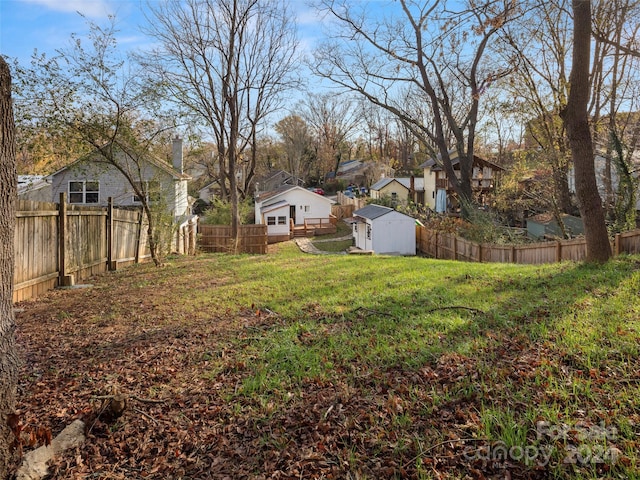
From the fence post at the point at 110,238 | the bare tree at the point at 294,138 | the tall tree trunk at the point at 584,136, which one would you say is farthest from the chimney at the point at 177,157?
the bare tree at the point at 294,138

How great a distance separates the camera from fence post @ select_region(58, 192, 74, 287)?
7.80m

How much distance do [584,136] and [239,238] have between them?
1755cm

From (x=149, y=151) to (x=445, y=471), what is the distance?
11.4 m

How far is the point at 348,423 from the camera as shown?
9.22 ft

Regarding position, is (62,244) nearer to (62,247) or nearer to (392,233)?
(62,247)

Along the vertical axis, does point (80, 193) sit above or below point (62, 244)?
above

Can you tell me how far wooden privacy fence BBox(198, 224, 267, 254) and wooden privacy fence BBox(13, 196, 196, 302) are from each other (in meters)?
10.6

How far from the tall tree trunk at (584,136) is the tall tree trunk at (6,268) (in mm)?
8325

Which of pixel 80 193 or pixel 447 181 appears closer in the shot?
pixel 80 193

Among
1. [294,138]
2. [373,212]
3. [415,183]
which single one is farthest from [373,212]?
[294,138]

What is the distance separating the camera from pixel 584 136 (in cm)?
742

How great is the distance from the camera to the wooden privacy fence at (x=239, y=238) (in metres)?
22.3

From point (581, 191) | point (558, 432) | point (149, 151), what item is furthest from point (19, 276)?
point (581, 191)

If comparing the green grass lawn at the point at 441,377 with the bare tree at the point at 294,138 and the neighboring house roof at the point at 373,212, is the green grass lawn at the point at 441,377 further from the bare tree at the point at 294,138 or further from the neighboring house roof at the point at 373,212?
the bare tree at the point at 294,138
